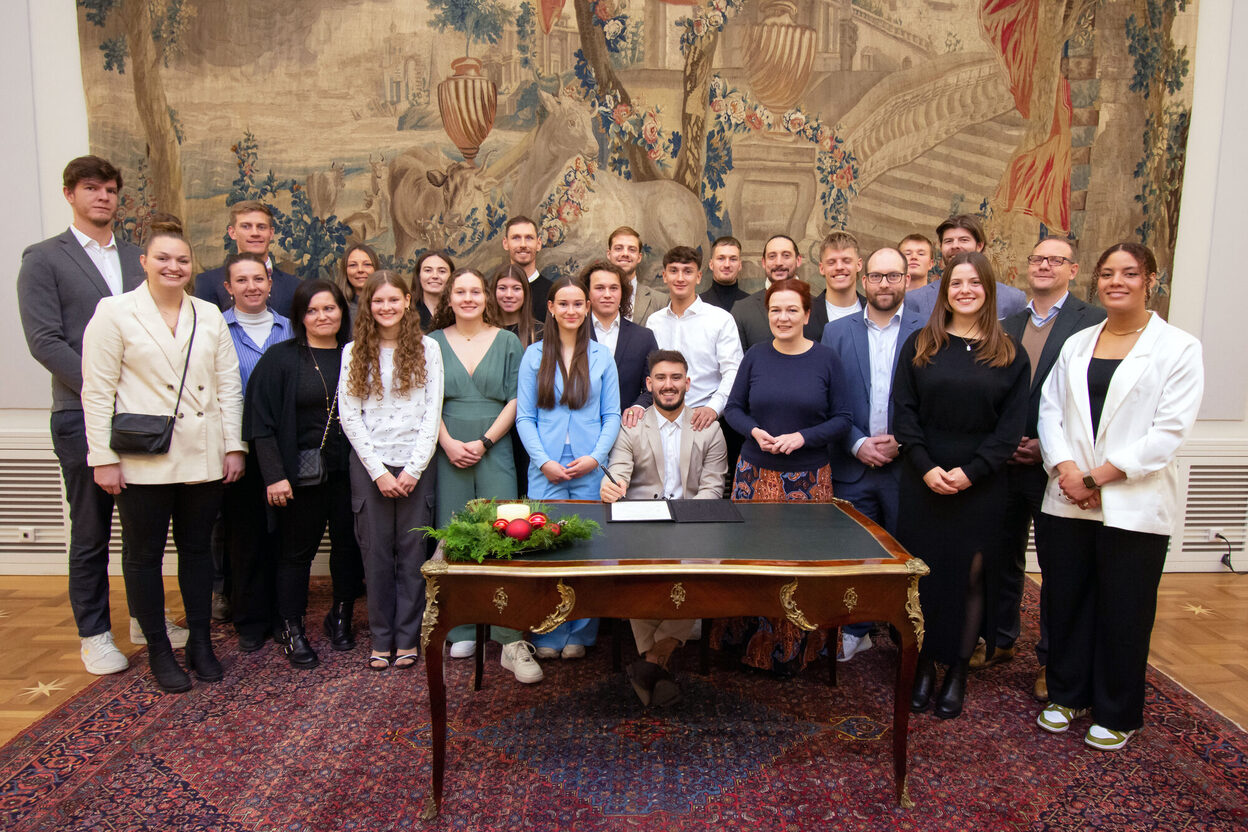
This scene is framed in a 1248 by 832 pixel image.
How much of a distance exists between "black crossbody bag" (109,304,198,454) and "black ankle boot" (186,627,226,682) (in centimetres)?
96

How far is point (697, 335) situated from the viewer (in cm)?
444

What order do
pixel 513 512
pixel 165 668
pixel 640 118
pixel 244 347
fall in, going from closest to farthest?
pixel 513 512 → pixel 165 668 → pixel 244 347 → pixel 640 118

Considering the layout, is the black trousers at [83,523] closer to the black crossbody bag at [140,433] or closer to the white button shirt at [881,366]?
the black crossbody bag at [140,433]

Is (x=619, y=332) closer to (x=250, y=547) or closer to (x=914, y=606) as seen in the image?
(x=914, y=606)

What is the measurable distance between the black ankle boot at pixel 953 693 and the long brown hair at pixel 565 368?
7.01 ft

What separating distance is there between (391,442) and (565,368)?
36.8 inches

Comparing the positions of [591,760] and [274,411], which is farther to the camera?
[274,411]

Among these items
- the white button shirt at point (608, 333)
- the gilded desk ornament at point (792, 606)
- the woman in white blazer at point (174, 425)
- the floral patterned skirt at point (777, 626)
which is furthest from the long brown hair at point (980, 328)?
the woman in white blazer at point (174, 425)

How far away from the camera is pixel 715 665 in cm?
390

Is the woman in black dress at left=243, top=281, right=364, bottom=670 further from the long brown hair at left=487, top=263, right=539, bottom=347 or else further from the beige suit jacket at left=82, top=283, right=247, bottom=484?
the long brown hair at left=487, top=263, right=539, bottom=347

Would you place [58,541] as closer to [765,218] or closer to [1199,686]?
[765,218]

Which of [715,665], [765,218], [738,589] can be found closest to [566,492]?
[715,665]

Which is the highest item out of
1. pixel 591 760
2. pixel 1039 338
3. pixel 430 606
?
pixel 1039 338

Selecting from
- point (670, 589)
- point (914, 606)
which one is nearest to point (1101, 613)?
point (914, 606)
